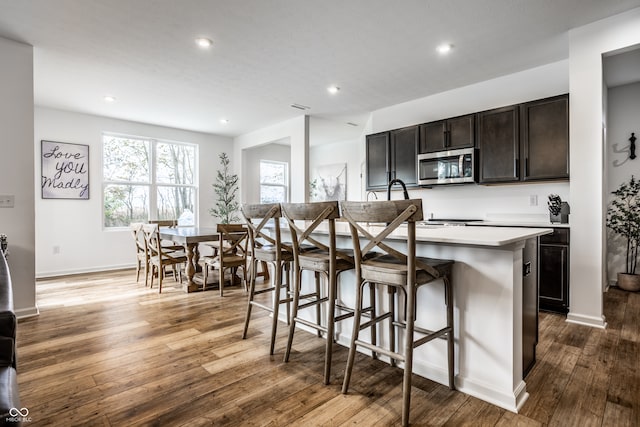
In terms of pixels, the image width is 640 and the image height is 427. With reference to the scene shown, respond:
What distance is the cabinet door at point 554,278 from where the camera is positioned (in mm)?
3146

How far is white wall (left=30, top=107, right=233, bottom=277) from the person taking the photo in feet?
16.6

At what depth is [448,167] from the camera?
13.8 feet

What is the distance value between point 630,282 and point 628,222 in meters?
0.71

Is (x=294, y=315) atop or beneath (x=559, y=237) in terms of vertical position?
beneath

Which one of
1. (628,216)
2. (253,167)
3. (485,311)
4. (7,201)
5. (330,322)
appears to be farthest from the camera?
(253,167)

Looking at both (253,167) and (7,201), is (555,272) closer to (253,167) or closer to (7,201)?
(7,201)

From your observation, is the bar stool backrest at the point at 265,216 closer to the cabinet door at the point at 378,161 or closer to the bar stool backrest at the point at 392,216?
the bar stool backrest at the point at 392,216

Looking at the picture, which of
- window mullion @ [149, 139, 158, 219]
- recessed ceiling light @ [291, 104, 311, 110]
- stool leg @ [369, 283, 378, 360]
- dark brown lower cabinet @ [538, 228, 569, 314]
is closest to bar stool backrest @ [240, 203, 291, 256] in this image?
stool leg @ [369, 283, 378, 360]

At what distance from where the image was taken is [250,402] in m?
1.76

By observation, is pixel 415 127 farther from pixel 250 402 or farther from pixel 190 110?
pixel 250 402

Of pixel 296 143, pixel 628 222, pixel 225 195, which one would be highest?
pixel 296 143

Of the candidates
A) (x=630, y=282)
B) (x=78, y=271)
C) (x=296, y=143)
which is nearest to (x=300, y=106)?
(x=296, y=143)

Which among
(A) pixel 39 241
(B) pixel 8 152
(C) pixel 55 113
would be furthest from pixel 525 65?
(A) pixel 39 241

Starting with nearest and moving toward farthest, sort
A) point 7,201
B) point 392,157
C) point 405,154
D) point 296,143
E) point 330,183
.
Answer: point 7,201 < point 405,154 < point 392,157 < point 296,143 < point 330,183
